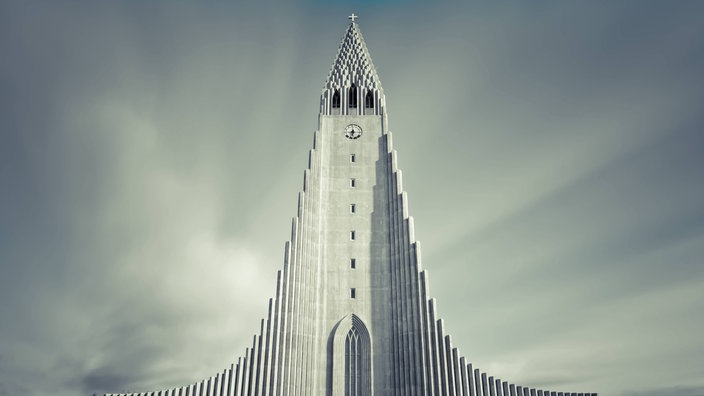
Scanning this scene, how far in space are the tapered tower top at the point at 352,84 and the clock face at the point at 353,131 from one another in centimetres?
195

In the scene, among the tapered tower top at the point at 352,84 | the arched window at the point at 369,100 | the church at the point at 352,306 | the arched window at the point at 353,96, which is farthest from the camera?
the arched window at the point at 353,96

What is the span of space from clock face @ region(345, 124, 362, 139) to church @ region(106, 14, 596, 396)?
25cm

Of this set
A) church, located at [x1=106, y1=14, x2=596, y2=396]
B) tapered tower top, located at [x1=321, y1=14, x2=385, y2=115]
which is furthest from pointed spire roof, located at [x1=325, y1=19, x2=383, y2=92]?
church, located at [x1=106, y1=14, x2=596, y2=396]

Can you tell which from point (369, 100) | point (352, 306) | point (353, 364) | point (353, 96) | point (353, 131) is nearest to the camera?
point (353, 364)

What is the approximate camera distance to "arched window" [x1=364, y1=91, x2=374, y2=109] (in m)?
45.6

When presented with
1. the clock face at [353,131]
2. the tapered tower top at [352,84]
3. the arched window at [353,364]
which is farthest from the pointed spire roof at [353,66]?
the arched window at [353,364]

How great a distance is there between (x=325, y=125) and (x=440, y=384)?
84.1ft

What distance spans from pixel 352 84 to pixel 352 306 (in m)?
24.5

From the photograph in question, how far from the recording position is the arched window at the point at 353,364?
32.0 m

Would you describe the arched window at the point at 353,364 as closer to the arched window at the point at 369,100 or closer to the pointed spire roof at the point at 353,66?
the arched window at the point at 369,100

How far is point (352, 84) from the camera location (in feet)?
155

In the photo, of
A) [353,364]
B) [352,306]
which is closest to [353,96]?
[352,306]

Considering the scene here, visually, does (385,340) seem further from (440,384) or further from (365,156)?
(365,156)

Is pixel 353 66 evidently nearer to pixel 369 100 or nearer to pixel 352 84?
pixel 352 84
